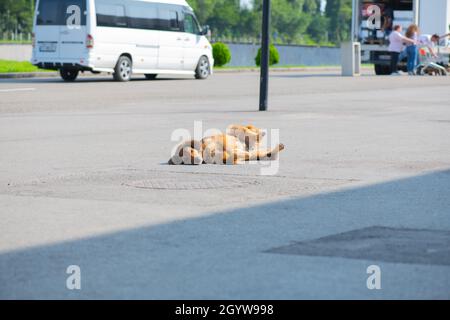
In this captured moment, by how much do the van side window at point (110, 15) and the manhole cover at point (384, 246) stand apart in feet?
81.6

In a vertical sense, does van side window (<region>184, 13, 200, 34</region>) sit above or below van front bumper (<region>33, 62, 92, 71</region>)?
above

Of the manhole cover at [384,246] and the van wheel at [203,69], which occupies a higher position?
the van wheel at [203,69]

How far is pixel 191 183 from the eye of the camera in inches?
389

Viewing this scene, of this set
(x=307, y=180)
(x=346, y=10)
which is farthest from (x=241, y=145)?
(x=346, y=10)

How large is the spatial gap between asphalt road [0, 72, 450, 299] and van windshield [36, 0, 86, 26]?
549 inches

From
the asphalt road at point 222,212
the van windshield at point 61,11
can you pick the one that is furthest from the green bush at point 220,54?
the asphalt road at point 222,212

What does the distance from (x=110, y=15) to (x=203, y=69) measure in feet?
15.1

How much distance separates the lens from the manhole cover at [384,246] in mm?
6547

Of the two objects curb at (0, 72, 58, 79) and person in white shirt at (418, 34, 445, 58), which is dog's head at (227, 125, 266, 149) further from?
person in white shirt at (418, 34, 445, 58)

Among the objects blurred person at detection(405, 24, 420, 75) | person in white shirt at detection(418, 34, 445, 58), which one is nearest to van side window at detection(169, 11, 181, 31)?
blurred person at detection(405, 24, 420, 75)

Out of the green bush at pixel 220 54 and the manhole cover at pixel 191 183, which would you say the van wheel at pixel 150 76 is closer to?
the green bush at pixel 220 54

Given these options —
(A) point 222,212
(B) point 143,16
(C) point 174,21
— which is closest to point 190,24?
(C) point 174,21

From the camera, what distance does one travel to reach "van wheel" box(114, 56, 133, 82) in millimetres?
32406
